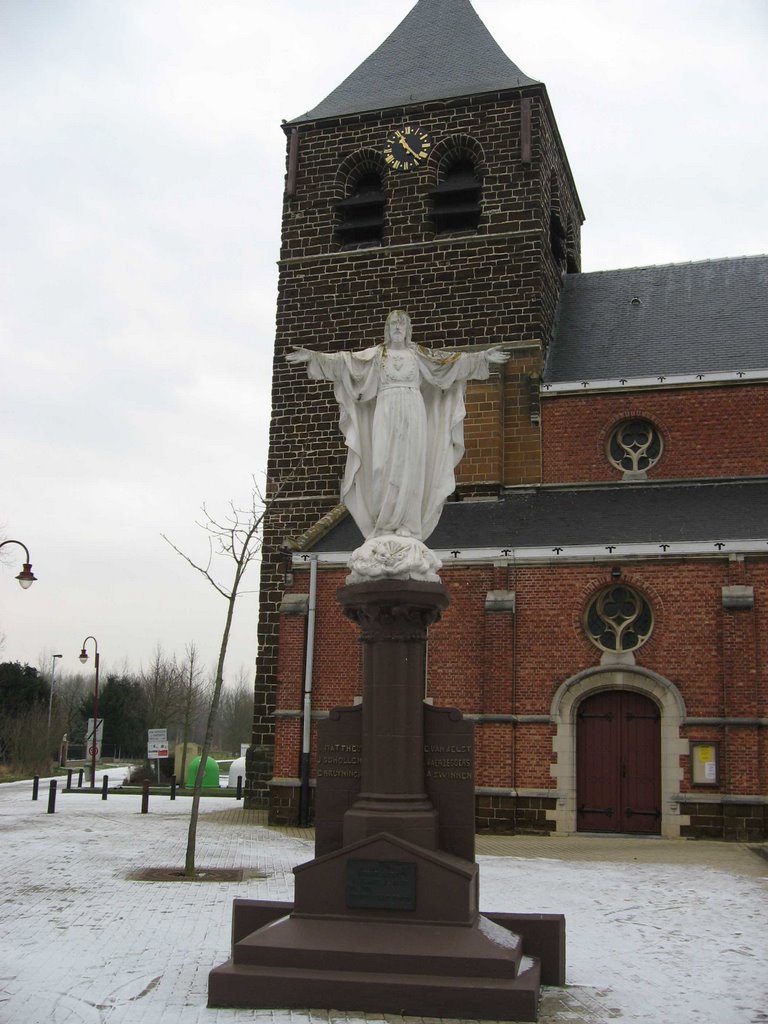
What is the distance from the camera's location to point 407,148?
89.9 ft

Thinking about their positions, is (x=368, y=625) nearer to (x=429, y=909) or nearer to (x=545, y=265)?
(x=429, y=909)

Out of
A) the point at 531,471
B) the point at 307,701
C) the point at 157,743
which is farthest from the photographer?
the point at 157,743

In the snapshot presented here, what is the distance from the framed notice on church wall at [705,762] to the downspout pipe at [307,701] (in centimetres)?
729

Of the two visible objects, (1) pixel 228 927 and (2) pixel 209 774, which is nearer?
(1) pixel 228 927

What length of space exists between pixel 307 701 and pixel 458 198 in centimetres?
1319

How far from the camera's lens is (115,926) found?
1070 centimetres

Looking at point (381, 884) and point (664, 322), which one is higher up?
point (664, 322)

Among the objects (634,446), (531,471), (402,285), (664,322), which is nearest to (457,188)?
(402,285)

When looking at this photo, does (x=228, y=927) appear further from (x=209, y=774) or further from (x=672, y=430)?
(x=209, y=774)

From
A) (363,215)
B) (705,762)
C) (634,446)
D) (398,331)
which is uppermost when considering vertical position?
(363,215)

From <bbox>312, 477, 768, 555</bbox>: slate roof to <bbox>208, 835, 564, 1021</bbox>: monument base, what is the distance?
12.7m

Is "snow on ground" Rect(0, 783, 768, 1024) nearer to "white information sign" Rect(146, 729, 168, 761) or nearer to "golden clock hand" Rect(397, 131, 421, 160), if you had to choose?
"white information sign" Rect(146, 729, 168, 761)

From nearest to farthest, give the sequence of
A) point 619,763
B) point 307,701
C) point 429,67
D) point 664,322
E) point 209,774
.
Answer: point 619,763, point 307,701, point 664,322, point 429,67, point 209,774

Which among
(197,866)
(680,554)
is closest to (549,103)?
(680,554)
